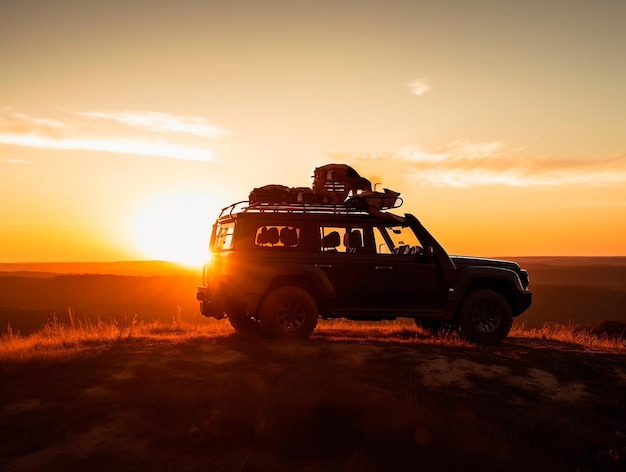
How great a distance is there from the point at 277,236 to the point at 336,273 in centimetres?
129

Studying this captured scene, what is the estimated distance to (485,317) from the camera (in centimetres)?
1211

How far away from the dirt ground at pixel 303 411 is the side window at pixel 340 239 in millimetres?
1825

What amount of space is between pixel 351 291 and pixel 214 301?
2549mm

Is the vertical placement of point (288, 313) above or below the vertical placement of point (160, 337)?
above

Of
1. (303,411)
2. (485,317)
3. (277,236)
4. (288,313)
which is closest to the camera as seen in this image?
(303,411)

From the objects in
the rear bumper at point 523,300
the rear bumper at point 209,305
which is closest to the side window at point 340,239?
the rear bumper at point 209,305

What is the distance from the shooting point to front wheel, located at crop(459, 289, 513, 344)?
39.0ft

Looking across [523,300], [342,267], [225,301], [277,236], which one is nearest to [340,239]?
[342,267]

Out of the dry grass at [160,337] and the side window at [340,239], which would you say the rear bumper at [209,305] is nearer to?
the dry grass at [160,337]

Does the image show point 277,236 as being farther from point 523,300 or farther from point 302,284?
point 523,300

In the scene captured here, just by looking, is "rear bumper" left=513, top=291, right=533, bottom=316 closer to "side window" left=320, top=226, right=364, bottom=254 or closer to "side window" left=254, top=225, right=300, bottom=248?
"side window" left=320, top=226, right=364, bottom=254

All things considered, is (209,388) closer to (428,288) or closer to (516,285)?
(428,288)

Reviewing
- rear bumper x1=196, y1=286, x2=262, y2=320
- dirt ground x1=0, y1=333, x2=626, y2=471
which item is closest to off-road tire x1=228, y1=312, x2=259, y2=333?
rear bumper x1=196, y1=286, x2=262, y2=320

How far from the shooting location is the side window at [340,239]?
11.4 metres
